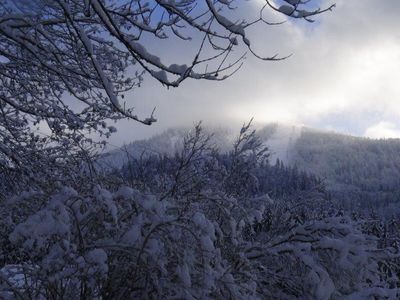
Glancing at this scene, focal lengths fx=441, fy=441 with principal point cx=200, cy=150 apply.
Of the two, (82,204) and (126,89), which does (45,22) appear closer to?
(82,204)

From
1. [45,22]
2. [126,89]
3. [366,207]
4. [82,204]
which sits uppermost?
[45,22]

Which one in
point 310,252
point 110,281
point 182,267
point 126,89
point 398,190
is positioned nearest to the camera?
point 182,267

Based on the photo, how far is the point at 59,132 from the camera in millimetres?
5004

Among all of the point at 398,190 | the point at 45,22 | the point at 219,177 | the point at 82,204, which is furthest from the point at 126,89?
the point at 398,190

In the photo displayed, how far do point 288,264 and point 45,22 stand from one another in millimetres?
2529

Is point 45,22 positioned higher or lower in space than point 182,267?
higher

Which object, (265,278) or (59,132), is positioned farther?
(59,132)

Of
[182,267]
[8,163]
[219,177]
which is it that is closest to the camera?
[182,267]

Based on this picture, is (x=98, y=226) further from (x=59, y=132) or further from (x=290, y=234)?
(x=59, y=132)

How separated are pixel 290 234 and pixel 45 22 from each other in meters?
2.41

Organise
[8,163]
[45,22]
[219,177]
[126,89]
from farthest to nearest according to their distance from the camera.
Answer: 1. [219,177]
2. [126,89]
3. [8,163]
4. [45,22]

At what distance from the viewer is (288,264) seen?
3055mm

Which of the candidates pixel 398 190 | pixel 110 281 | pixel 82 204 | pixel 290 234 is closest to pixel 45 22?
pixel 82 204

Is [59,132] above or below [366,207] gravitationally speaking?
above
